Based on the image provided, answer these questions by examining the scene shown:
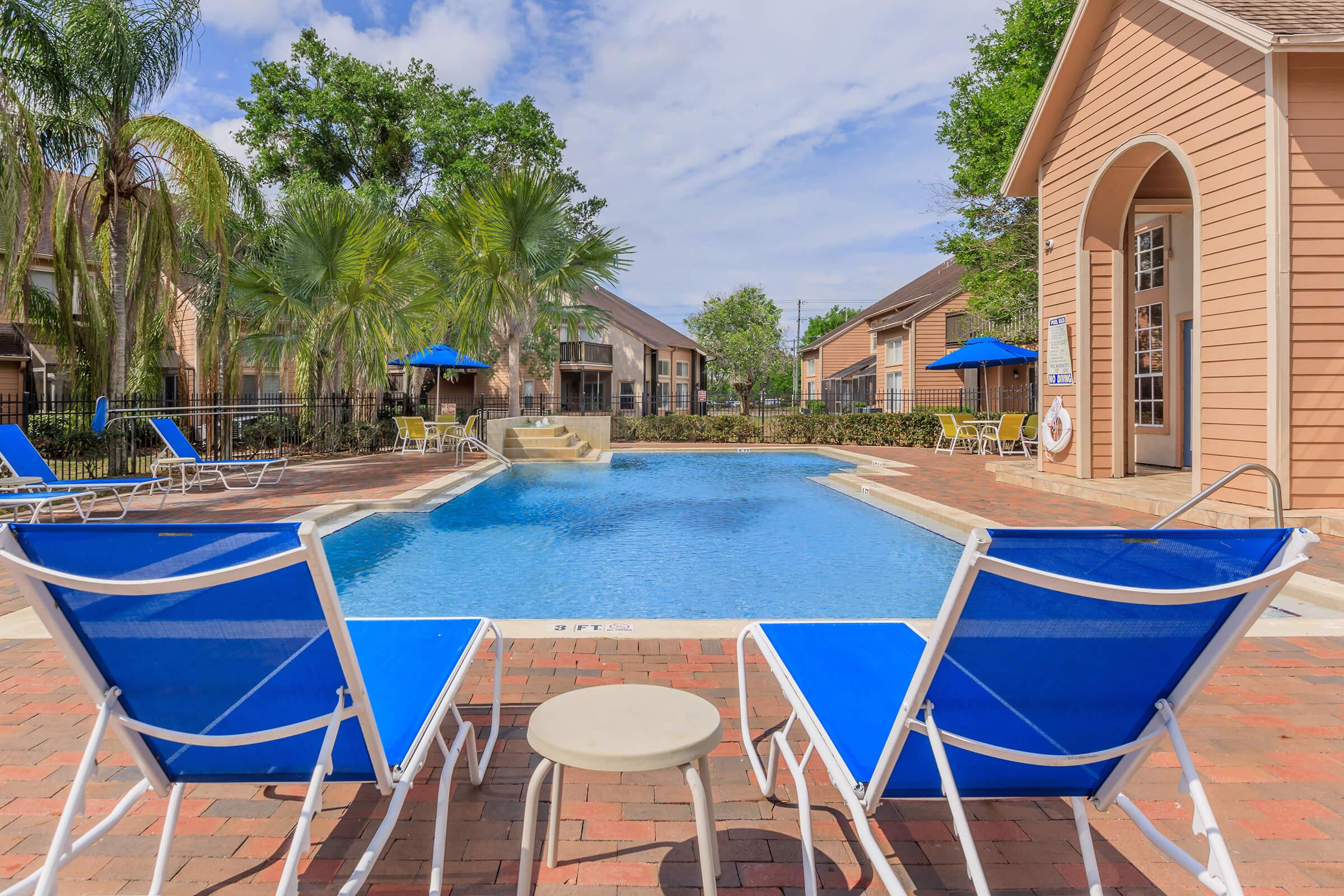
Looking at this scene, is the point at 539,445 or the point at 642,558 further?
the point at 539,445

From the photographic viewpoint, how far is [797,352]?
158 feet

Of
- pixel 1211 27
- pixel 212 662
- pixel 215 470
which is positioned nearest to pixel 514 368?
pixel 215 470

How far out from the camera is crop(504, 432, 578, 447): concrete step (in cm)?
1533

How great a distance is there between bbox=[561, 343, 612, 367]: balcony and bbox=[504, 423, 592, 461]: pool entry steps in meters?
20.5

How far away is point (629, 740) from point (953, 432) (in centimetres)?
1564

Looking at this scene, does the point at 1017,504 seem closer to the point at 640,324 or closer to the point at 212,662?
the point at 212,662

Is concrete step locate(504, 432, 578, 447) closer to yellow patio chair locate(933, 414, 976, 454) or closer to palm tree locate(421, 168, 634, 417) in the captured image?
palm tree locate(421, 168, 634, 417)

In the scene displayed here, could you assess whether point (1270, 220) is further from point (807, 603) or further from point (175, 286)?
point (175, 286)

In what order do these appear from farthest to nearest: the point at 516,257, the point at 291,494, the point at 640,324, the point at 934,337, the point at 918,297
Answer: the point at 640,324 → the point at 918,297 → the point at 934,337 → the point at 516,257 → the point at 291,494

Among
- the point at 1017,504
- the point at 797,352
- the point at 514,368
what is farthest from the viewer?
the point at 797,352

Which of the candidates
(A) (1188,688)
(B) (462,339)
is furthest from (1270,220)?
(B) (462,339)

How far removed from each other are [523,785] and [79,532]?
4.70 feet

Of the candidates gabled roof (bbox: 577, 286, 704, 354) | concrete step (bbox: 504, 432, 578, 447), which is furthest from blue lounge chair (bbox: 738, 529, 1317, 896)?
gabled roof (bbox: 577, 286, 704, 354)

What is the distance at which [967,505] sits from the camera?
794 cm
